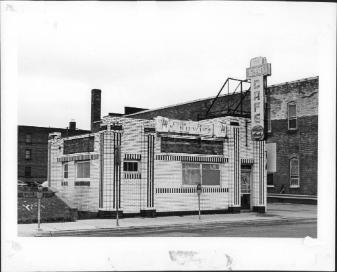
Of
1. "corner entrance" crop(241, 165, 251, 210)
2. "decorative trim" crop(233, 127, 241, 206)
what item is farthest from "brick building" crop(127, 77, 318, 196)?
Result: "decorative trim" crop(233, 127, 241, 206)

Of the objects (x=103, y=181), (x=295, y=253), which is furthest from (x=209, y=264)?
(x=103, y=181)

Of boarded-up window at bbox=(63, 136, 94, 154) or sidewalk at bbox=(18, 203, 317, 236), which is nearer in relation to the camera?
sidewalk at bbox=(18, 203, 317, 236)

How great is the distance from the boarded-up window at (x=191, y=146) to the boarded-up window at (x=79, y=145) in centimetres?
297

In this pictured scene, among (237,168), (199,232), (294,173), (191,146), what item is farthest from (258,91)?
(294,173)

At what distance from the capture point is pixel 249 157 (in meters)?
22.7

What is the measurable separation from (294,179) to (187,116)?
14154mm

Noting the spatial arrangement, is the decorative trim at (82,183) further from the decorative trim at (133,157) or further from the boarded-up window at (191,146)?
the boarded-up window at (191,146)

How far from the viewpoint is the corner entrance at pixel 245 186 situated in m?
22.8

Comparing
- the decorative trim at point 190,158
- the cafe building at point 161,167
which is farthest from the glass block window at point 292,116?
the decorative trim at point 190,158

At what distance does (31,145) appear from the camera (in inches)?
685

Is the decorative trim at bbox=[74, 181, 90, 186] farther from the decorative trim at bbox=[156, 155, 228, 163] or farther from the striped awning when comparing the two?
the decorative trim at bbox=[156, 155, 228, 163]

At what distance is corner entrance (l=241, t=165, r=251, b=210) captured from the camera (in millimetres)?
22797

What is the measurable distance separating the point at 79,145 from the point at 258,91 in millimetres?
8004

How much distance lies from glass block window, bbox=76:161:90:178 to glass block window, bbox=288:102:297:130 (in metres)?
14.7
